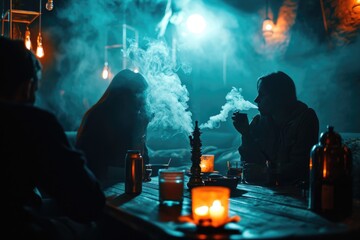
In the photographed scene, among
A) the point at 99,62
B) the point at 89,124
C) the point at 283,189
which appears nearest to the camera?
the point at 283,189

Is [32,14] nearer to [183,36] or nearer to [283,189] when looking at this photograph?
[183,36]

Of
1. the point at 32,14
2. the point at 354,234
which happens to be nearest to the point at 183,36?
the point at 32,14

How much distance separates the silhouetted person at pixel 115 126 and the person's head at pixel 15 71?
4.89ft

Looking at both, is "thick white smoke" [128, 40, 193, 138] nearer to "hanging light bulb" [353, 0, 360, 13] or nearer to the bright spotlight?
the bright spotlight

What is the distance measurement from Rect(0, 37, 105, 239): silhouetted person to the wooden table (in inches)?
9.6

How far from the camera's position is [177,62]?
7.67 m

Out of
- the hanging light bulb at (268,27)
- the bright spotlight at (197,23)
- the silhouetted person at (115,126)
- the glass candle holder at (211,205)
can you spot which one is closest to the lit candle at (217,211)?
the glass candle holder at (211,205)

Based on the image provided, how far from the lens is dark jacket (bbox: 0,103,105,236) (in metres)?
1.40

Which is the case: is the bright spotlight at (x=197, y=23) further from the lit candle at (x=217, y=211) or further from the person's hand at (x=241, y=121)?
the lit candle at (x=217, y=211)

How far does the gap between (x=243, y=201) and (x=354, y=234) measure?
0.74 metres

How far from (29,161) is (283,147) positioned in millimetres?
2495

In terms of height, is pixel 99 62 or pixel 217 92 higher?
pixel 99 62

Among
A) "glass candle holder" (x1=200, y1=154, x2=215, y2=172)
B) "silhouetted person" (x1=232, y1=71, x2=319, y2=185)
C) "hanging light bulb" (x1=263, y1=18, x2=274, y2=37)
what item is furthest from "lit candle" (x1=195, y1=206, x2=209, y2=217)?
"hanging light bulb" (x1=263, y1=18, x2=274, y2=37)

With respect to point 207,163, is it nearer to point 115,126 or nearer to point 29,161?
point 115,126
